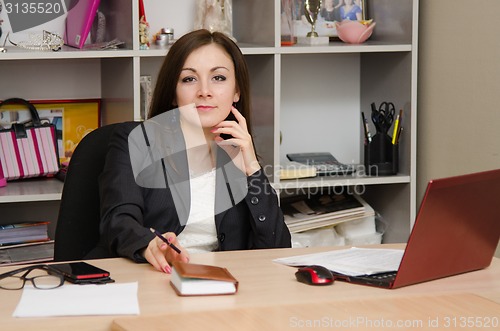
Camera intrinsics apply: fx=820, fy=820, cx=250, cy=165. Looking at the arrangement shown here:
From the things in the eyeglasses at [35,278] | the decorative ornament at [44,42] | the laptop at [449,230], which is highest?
the decorative ornament at [44,42]

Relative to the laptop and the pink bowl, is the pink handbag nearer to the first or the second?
the pink bowl

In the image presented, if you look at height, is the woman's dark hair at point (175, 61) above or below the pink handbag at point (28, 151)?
above

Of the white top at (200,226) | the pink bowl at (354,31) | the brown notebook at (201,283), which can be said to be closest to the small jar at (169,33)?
the pink bowl at (354,31)

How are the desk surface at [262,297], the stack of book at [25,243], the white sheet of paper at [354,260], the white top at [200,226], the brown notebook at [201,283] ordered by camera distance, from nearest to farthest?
the desk surface at [262,297] < the brown notebook at [201,283] < the white sheet of paper at [354,260] < the white top at [200,226] < the stack of book at [25,243]

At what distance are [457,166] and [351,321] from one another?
163 cm

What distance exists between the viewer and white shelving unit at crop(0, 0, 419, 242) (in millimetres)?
2898

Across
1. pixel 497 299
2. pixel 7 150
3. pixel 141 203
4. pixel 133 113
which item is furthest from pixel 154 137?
pixel 497 299

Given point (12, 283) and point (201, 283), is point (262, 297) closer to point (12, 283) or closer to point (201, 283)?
point (201, 283)

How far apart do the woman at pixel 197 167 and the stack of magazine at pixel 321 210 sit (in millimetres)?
824

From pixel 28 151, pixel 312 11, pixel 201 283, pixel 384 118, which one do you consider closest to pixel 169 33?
pixel 312 11

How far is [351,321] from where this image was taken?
4.58 ft

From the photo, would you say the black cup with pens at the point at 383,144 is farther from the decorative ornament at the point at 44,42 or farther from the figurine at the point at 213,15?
the decorative ornament at the point at 44,42

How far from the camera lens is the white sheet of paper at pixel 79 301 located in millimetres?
1410

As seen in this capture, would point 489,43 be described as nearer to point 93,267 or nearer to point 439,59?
point 439,59
